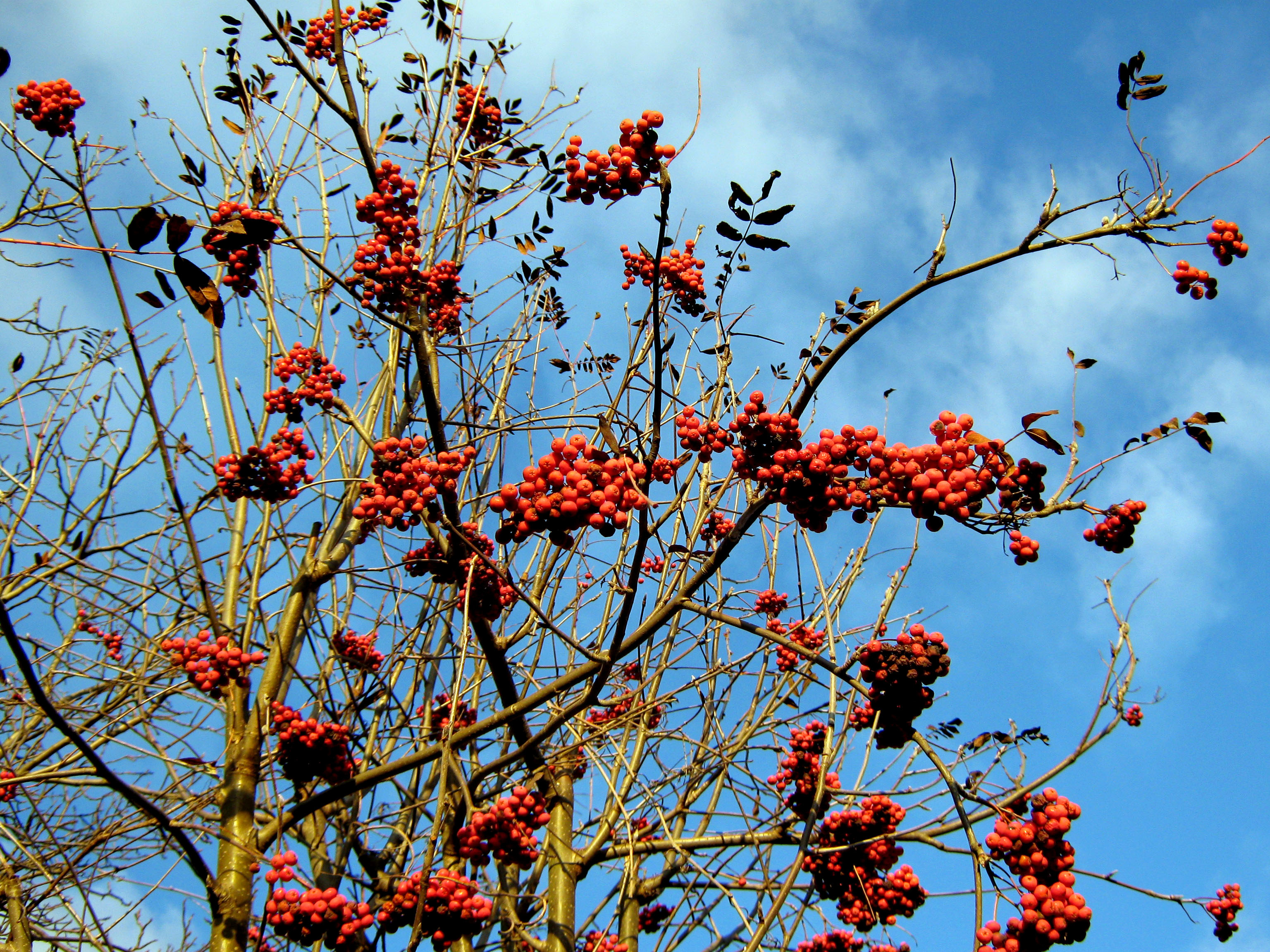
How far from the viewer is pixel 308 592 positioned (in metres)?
4.13

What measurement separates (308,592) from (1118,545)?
11.9 ft

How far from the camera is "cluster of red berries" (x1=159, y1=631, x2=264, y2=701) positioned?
354 cm

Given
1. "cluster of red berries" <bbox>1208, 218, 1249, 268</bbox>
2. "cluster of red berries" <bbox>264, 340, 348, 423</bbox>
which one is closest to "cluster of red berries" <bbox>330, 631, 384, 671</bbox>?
"cluster of red berries" <bbox>264, 340, 348, 423</bbox>

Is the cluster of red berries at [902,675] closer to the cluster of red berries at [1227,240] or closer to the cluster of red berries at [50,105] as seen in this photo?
the cluster of red berries at [1227,240]

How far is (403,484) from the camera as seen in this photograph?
266cm

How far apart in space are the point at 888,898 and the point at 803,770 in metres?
0.77

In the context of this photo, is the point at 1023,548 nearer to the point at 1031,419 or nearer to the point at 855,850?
the point at 1031,419

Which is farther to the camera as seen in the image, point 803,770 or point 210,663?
point 803,770

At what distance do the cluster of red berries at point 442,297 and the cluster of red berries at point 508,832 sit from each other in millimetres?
2219

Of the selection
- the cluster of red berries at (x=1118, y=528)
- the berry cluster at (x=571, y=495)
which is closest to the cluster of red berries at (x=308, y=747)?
the berry cluster at (x=571, y=495)

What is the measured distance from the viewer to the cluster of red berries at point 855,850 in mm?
3631

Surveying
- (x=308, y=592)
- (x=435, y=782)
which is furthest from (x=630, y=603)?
(x=435, y=782)

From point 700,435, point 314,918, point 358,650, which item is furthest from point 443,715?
point 700,435

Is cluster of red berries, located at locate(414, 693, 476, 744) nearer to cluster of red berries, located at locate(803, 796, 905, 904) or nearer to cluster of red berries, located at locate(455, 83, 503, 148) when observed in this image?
cluster of red berries, located at locate(803, 796, 905, 904)
